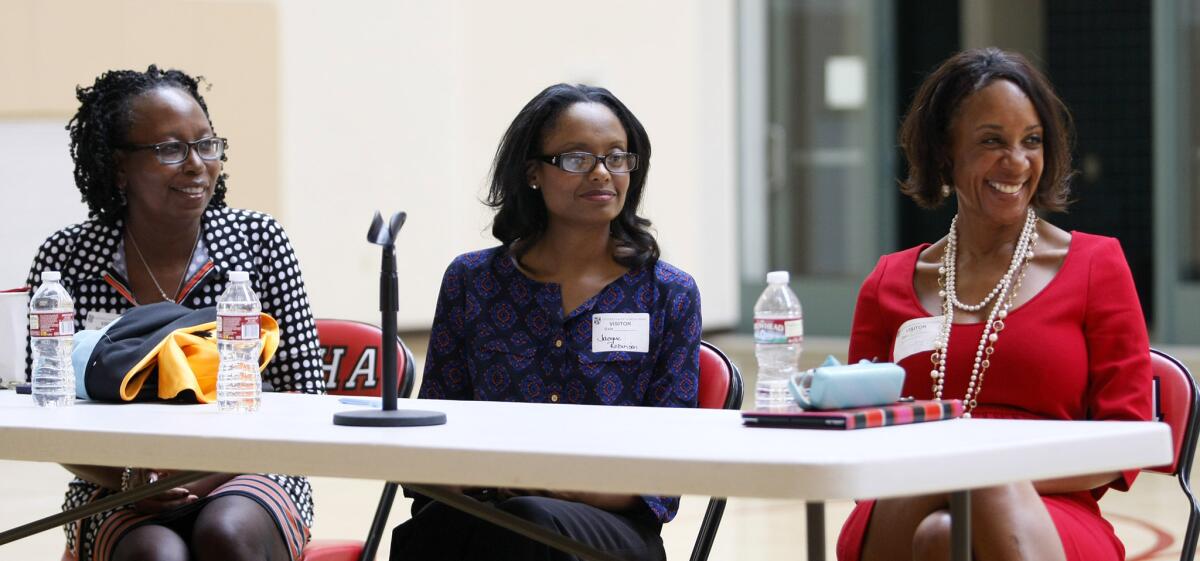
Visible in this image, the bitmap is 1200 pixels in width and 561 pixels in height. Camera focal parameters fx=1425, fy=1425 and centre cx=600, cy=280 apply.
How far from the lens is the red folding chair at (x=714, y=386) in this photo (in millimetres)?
2648

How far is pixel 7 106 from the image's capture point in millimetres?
8703

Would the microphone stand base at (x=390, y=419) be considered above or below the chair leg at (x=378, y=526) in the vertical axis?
above

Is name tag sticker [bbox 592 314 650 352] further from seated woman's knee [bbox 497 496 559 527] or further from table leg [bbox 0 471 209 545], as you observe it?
table leg [bbox 0 471 209 545]

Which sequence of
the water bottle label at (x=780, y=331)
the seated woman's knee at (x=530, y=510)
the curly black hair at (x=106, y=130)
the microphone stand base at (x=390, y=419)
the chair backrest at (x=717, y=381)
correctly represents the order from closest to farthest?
the microphone stand base at (x=390, y=419) < the water bottle label at (x=780, y=331) < the seated woman's knee at (x=530, y=510) < the chair backrest at (x=717, y=381) < the curly black hair at (x=106, y=130)

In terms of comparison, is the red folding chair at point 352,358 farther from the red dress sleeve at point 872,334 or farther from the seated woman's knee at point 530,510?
the red dress sleeve at point 872,334

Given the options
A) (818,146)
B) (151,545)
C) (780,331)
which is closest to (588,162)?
(780,331)

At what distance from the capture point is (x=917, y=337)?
273 centimetres

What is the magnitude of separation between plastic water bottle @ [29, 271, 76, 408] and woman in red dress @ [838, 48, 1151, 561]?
144cm

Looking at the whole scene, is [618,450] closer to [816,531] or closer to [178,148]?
[816,531]

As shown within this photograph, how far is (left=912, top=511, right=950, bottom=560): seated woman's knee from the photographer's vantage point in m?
2.23

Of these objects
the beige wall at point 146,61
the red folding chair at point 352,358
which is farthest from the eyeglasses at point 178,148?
the beige wall at point 146,61

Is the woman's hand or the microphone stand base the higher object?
the microphone stand base

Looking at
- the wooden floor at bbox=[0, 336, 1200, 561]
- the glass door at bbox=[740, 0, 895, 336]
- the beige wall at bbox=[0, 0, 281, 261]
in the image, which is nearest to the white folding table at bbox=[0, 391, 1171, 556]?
the wooden floor at bbox=[0, 336, 1200, 561]

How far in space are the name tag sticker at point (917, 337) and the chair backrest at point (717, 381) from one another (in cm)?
31
